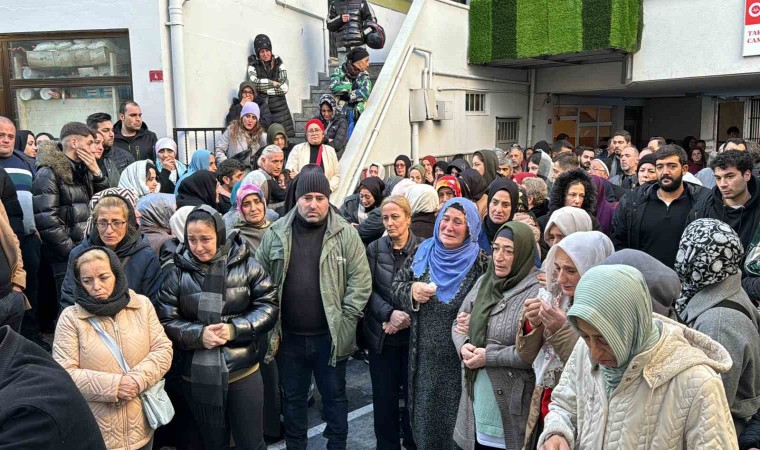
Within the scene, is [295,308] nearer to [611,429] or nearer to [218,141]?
[611,429]

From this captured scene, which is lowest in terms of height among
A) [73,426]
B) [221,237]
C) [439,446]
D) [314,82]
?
[439,446]

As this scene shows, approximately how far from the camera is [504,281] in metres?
3.41

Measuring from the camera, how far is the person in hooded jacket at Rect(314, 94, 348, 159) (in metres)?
9.58

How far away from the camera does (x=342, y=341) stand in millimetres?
4184

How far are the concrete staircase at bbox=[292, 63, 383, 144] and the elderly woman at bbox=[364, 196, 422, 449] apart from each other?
638 cm

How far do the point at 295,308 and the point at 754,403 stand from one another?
8.97 feet

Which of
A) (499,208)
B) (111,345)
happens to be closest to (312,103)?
(499,208)

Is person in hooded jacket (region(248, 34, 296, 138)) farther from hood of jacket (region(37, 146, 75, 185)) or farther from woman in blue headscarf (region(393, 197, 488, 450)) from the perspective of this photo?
woman in blue headscarf (region(393, 197, 488, 450))

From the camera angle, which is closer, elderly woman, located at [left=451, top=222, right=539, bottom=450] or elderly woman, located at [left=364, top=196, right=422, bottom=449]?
elderly woman, located at [left=451, top=222, right=539, bottom=450]

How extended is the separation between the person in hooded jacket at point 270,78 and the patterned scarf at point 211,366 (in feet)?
20.5

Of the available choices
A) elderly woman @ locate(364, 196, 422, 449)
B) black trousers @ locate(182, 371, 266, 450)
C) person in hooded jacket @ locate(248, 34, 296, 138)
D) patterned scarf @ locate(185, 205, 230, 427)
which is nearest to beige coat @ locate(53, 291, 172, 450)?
patterned scarf @ locate(185, 205, 230, 427)

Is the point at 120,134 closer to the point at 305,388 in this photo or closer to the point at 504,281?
the point at 305,388

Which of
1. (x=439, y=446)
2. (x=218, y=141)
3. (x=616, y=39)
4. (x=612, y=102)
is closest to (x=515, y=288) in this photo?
(x=439, y=446)

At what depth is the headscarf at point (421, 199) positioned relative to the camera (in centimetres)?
507
